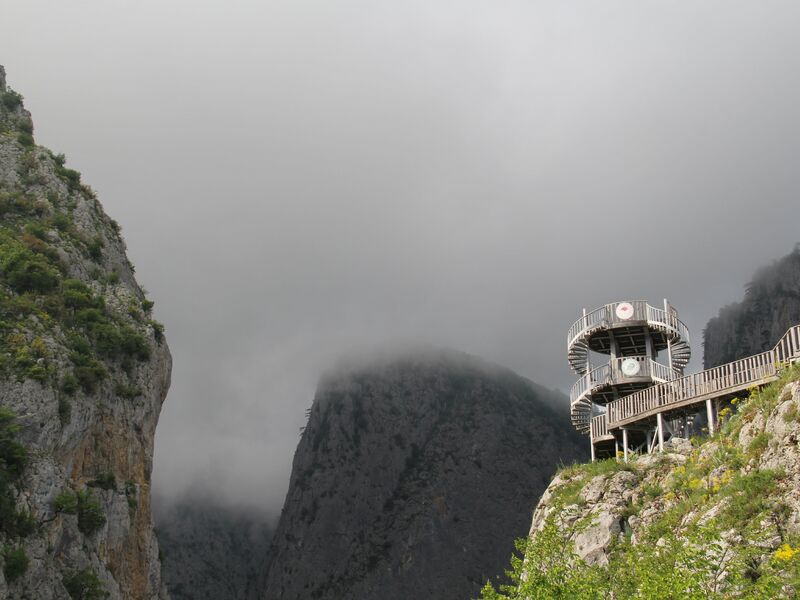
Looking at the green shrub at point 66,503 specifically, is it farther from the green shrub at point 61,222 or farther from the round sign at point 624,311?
the round sign at point 624,311

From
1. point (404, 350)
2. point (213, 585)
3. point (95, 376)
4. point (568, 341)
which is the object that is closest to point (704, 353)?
point (404, 350)

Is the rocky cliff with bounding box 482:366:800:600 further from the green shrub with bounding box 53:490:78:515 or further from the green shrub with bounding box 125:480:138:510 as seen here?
the green shrub with bounding box 125:480:138:510

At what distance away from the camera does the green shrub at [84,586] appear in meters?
34.5

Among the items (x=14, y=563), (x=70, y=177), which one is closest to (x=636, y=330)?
(x=14, y=563)

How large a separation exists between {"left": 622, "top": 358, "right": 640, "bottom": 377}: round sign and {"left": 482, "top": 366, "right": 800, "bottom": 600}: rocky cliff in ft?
22.5

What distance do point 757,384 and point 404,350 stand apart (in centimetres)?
10140

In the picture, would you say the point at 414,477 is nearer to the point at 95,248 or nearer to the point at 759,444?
the point at 95,248

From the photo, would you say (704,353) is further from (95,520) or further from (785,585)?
(785,585)

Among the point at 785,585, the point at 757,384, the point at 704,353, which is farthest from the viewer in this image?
the point at 704,353

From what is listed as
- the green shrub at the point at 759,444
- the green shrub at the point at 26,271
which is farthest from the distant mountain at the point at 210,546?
the green shrub at the point at 759,444

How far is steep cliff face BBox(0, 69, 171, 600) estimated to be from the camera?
3375 cm

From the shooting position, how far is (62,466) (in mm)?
37406

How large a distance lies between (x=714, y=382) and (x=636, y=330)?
10849 millimetres

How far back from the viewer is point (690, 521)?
80.9 feet
